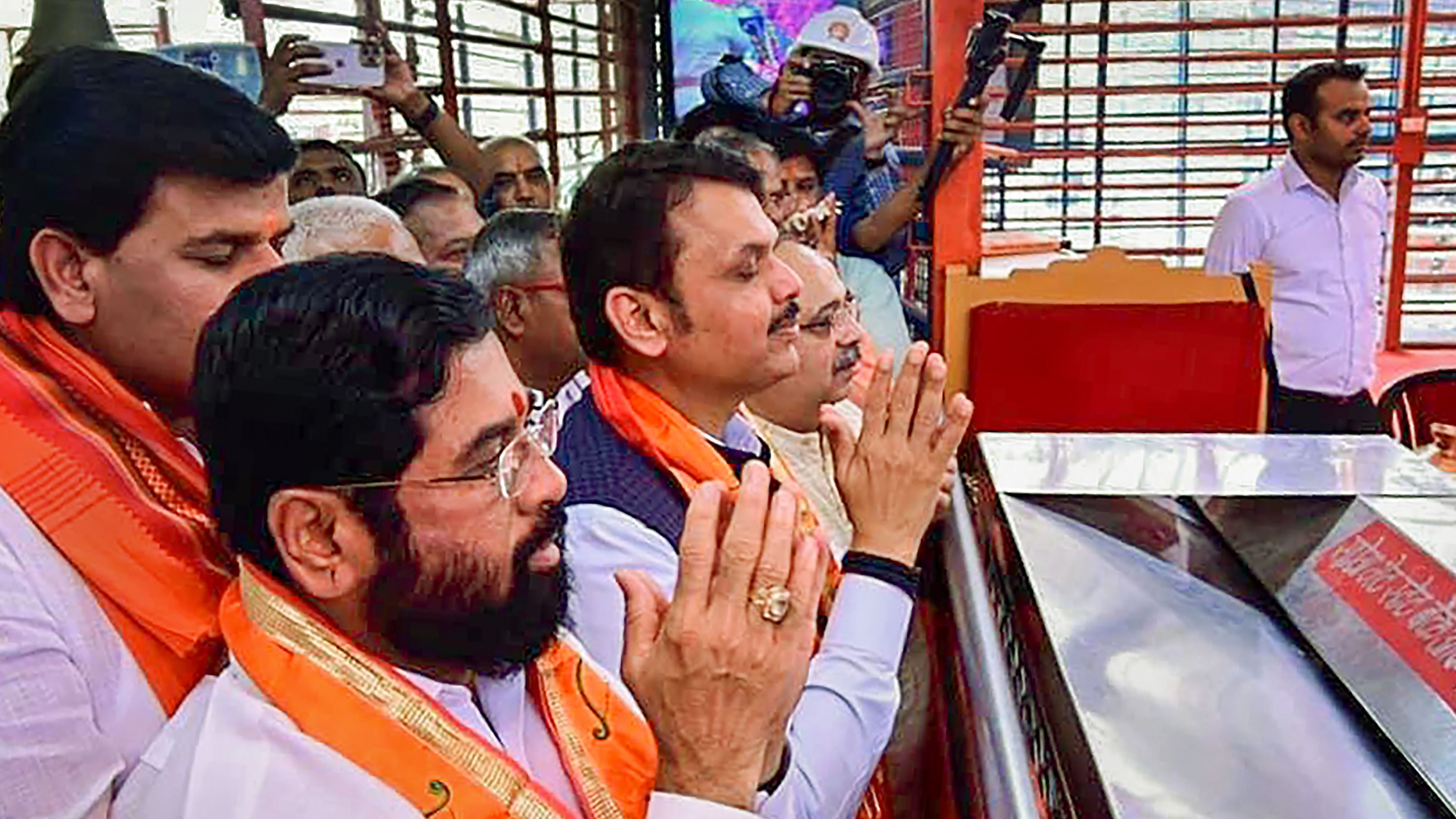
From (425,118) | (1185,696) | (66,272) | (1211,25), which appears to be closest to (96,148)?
(66,272)

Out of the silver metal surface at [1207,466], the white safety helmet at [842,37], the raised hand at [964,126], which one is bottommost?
the silver metal surface at [1207,466]

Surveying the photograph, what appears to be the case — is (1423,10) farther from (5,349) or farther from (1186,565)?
(5,349)

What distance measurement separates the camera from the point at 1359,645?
1383mm

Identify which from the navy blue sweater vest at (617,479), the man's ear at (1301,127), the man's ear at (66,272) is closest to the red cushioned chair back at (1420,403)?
the man's ear at (1301,127)

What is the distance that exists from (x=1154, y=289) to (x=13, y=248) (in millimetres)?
2691

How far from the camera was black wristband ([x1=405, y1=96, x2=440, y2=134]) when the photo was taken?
312cm

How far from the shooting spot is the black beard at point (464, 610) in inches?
37.1

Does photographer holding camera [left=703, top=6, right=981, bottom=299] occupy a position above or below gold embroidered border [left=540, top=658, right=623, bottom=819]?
above

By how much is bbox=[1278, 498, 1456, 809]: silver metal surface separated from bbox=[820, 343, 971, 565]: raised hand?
1.61 feet

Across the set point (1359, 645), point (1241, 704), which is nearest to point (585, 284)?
point (1241, 704)

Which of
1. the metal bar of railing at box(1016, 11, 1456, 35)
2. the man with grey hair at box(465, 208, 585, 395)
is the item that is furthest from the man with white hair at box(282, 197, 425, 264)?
the metal bar of railing at box(1016, 11, 1456, 35)

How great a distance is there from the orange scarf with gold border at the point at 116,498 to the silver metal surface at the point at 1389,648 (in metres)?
1.11

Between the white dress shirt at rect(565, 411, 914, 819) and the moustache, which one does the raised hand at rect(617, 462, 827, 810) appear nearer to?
the white dress shirt at rect(565, 411, 914, 819)

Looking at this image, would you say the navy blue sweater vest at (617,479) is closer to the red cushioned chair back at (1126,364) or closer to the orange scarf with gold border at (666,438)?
the orange scarf with gold border at (666,438)
